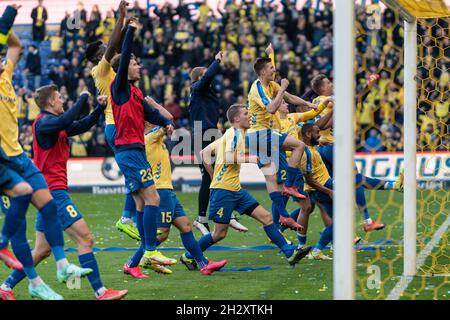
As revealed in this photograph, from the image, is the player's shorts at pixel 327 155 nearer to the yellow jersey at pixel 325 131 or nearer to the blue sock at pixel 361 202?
the yellow jersey at pixel 325 131

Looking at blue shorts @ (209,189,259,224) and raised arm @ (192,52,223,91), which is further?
raised arm @ (192,52,223,91)

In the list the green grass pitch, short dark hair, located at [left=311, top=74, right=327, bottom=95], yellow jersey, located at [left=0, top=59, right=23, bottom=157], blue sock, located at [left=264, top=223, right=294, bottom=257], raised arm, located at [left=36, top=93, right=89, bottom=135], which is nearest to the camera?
yellow jersey, located at [left=0, top=59, right=23, bottom=157]

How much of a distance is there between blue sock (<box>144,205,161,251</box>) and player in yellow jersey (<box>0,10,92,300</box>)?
5.15 feet

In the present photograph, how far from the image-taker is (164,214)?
363 inches

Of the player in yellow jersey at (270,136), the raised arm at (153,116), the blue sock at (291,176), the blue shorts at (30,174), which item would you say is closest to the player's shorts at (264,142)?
the player in yellow jersey at (270,136)

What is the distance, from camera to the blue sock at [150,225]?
8.71m

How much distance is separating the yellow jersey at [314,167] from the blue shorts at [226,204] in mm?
1350

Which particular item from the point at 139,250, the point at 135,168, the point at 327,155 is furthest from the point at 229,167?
the point at 327,155

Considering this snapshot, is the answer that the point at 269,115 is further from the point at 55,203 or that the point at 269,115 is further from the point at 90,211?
the point at 90,211

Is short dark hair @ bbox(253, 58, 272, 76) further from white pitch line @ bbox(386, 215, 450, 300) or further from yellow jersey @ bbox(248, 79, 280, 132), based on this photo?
white pitch line @ bbox(386, 215, 450, 300)

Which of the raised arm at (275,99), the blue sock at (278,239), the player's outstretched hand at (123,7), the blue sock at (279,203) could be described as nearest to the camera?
the player's outstretched hand at (123,7)

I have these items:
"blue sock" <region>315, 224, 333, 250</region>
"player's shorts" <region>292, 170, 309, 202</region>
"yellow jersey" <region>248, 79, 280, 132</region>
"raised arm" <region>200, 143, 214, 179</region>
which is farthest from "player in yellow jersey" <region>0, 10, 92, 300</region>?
"player's shorts" <region>292, 170, 309, 202</region>

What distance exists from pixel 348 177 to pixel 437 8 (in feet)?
10.9

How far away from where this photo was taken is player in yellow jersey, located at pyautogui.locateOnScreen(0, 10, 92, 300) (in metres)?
7.11
